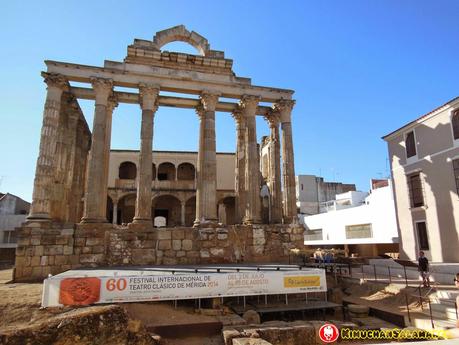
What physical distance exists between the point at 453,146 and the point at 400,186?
3.90 m

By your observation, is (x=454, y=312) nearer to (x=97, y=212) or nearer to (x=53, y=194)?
(x=97, y=212)

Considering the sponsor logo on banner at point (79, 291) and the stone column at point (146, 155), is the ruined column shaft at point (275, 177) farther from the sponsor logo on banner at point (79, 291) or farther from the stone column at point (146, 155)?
the sponsor logo on banner at point (79, 291)

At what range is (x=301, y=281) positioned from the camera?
10102mm

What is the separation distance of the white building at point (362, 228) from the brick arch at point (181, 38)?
1707 cm

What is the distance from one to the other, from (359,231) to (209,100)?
17438 millimetres

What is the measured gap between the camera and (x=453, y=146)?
49.2 ft

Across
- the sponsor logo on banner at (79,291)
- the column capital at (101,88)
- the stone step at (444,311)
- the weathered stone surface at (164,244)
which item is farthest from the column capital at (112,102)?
the stone step at (444,311)

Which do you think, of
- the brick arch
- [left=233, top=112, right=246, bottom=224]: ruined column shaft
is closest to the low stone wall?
[left=233, top=112, right=246, bottom=224]: ruined column shaft

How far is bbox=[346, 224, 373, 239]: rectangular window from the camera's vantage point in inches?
984

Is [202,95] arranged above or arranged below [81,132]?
above

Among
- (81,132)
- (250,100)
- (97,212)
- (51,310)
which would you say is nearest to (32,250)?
(97,212)

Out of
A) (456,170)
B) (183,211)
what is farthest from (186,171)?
(456,170)

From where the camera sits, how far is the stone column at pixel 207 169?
50.6ft

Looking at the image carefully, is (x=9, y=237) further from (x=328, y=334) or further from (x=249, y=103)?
(x=328, y=334)
